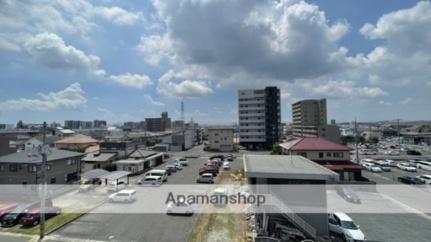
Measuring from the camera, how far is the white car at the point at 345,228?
13438 millimetres

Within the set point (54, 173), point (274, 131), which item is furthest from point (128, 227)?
point (274, 131)

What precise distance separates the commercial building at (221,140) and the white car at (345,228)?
52520 millimetres

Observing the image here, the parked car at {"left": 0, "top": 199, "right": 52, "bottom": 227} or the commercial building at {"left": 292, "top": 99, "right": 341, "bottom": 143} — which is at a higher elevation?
the commercial building at {"left": 292, "top": 99, "right": 341, "bottom": 143}

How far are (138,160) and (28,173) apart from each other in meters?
14.1

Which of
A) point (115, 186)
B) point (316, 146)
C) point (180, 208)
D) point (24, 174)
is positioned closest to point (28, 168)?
point (24, 174)

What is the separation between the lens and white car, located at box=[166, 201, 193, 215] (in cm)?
1797

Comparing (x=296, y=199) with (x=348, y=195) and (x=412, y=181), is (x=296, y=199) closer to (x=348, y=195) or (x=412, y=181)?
(x=348, y=195)

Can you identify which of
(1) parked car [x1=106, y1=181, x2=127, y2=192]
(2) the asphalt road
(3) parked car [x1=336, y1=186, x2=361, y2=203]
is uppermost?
(3) parked car [x1=336, y1=186, x2=361, y2=203]

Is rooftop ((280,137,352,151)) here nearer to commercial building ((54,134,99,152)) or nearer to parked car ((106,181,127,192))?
parked car ((106,181,127,192))

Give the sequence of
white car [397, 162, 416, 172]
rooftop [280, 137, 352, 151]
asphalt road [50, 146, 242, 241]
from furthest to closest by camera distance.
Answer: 1. white car [397, 162, 416, 172]
2. rooftop [280, 137, 352, 151]
3. asphalt road [50, 146, 242, 241]

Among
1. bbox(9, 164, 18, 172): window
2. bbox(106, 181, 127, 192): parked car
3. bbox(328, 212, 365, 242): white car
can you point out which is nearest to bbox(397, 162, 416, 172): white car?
bbox(328, 212, 365, 242): white car

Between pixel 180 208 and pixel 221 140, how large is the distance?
50.8 m

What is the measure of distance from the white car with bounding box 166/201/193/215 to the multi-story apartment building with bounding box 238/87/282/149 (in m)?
54.1

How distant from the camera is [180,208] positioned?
18047 mm
